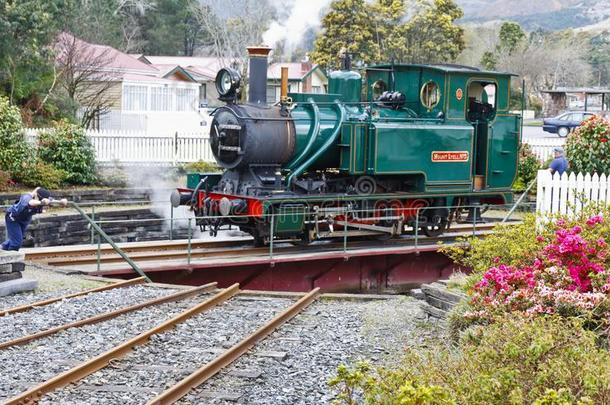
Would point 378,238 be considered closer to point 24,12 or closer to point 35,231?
point 35,231

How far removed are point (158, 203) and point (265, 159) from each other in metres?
6.86

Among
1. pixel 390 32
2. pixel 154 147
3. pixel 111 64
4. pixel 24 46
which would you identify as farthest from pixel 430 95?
pixel 390 32

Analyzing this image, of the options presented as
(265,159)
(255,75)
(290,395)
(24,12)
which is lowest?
(290,395)

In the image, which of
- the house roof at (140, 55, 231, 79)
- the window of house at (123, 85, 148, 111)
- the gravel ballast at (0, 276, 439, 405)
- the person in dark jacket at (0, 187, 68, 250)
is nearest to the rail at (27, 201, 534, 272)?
the person in dark jacket at (0, 187, 68, 250)

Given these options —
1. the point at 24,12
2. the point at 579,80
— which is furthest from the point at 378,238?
the point at 579,80

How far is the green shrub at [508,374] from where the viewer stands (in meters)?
5.57

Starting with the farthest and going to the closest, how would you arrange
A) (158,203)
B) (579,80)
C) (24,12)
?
(579,80)
(24,12)
(158,203)

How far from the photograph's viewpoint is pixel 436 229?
18.1 meters

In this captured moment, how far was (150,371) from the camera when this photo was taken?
824 cm

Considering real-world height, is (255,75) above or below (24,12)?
below

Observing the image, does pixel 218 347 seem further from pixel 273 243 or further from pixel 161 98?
pixel 161 98

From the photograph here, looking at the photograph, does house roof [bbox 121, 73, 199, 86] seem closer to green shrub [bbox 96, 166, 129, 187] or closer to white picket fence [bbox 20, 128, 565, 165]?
white picket fence [bbox 20, 128, 565, 165]

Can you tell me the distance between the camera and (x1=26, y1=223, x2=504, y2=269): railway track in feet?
46.5

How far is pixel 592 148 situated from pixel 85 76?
20767 mm
